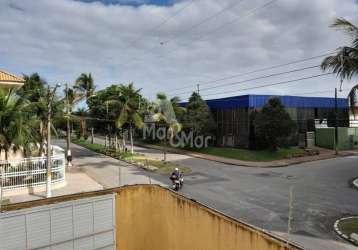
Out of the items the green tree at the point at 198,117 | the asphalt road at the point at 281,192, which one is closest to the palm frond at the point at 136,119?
the asphalt road at the point at 281,192

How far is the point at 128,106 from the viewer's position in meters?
33.3

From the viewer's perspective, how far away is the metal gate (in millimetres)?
9180

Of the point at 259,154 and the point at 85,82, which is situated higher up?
the point at 85,82

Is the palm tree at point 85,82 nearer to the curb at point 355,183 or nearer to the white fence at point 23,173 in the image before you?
the white fence at point 23,173

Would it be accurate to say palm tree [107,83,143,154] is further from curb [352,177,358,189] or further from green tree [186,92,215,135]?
curb [352,177,358,189]

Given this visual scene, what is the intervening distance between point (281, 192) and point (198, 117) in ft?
62.8

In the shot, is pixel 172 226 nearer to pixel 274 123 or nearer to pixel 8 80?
pixel 8 80

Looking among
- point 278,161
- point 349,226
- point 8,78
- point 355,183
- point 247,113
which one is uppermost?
point 8,78

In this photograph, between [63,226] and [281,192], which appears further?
[281,192]

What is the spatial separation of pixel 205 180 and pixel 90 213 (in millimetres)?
12987

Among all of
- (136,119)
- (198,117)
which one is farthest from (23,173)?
(198,117)

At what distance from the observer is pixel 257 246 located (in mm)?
7117

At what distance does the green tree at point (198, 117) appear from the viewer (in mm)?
37156

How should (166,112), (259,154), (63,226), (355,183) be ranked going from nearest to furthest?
(63,226), (355,183), (259,154), (166,112)
